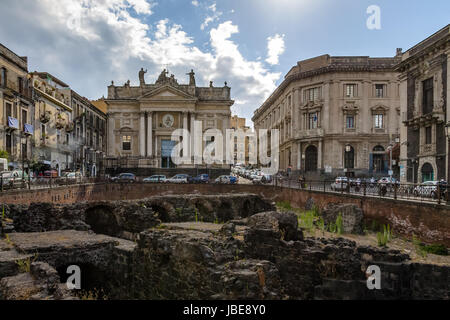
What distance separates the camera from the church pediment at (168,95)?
4488cm

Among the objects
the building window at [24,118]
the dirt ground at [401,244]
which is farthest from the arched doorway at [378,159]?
the building window at [24,118]

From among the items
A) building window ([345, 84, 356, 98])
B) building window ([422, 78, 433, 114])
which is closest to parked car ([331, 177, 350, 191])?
building window ([422, 78, 433, 114])

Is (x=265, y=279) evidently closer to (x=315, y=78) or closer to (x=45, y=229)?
(x=45, y=229)

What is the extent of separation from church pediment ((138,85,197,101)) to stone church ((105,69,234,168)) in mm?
203

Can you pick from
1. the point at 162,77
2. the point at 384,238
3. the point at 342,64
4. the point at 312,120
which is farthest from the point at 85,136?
the point at 384,238

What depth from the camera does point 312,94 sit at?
129 feet

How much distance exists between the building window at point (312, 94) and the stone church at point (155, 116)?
11.9 metres

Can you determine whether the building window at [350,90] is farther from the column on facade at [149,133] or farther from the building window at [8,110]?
the building window at [8,110]

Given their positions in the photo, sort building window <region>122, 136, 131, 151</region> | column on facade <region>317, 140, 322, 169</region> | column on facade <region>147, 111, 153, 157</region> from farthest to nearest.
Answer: building window <region>122, 136, 131, 151</region> < column on facade <region>147, 111, 153, 157</region> < column on facade <region>317, 140, 322, 169</region>

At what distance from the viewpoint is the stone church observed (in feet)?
149

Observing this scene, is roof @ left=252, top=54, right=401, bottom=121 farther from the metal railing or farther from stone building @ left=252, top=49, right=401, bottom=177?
the metal railing

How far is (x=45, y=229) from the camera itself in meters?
13.1
